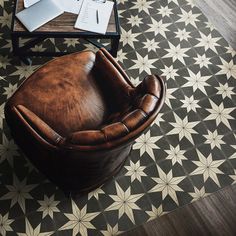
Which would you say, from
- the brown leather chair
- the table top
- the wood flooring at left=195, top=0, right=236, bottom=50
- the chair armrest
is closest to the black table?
the table top

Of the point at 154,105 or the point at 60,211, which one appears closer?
the point at 154,105

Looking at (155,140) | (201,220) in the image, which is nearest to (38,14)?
(155,140)

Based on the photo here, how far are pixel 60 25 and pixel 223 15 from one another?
134 cm

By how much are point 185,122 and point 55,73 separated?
82 centimetres

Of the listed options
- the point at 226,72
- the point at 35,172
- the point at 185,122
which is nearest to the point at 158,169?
Result: the point at 185,122

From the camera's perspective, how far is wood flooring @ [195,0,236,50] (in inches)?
97.8

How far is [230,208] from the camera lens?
176cm

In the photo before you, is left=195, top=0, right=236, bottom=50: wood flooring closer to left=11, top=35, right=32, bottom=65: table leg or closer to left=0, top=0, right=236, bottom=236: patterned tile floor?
left=0, top=0, right=236, bottom=236: patterned tile floor

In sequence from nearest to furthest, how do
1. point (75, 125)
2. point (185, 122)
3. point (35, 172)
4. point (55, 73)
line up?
point (75, 125)
point (55, 73)
point (35, 172)
point (185, 122)

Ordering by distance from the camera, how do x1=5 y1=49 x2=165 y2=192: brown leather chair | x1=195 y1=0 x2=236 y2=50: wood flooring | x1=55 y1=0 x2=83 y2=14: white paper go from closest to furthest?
x1=5 y1=49 x2=165 y2=192: brown leather chair, x1=55 y1=0 x2=83 y2=14: white paper, x1=195 y1=0 x2=236 y2=50: wood flooring

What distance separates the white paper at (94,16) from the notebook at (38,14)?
124 mm

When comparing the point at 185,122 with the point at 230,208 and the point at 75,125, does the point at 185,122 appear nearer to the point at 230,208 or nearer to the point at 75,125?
the point at 230,208

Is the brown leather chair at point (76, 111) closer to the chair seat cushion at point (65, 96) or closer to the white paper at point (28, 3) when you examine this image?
the chair seat cushion at point (65, 96)

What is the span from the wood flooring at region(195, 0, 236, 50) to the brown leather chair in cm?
122
